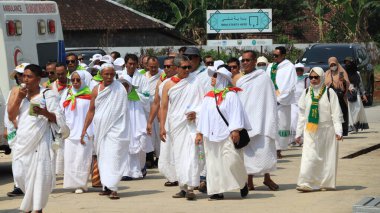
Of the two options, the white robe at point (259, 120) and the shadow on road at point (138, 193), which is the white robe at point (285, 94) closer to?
the white robe at point (259, 120)

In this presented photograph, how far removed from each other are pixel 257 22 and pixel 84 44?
760 inches

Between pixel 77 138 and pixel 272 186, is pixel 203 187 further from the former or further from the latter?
pixel 77 138

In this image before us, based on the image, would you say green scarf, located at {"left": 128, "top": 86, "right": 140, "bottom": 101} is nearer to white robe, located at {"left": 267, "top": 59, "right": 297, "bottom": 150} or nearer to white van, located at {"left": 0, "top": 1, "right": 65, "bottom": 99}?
white van, located at {"left": 0, "top": 1, "right": 65, "bottom": 99}

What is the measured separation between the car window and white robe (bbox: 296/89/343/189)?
52.8ft

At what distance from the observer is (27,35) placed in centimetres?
1730

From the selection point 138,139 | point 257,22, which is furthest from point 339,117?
point 257,22

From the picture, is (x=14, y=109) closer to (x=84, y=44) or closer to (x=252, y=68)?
(x=252, y=68)

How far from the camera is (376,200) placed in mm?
11258

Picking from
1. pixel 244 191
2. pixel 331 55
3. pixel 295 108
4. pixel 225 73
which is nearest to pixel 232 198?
pixel 244 191

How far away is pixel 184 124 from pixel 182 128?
0.18 feet

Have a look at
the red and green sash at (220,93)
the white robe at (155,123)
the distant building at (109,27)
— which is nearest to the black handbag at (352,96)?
the white robe at (155,123)

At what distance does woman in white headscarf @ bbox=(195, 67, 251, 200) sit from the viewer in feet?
41.7

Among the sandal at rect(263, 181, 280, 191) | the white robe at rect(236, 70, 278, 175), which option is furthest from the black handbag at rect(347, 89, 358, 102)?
the sandal at rect(263, 181, 280, 191)

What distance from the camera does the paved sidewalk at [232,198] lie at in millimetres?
12156
